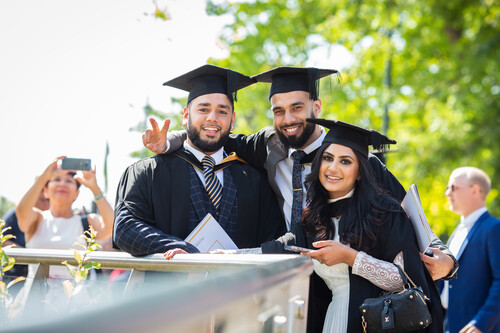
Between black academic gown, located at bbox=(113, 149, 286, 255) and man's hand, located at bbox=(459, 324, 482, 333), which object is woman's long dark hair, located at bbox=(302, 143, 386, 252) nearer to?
black academic gown, located at bbox=(113, 149, 286, 255)

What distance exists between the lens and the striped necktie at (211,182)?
3.38 m

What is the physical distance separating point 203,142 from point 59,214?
181cm

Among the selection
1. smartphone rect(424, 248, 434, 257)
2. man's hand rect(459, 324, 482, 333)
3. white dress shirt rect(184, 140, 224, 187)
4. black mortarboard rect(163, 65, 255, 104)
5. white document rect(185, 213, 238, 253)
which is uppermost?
black mortarboard rect(163, 65, 255, 104)

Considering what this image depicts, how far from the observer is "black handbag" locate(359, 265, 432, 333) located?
2490 mm

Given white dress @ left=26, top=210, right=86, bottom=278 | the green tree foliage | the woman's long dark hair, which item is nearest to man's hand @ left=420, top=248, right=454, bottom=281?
the woman's long dark hair

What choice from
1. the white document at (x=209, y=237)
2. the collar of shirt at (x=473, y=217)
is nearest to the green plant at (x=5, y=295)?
the white document at (x=209, y=237)

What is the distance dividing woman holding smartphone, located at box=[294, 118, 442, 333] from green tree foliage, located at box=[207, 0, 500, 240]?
254 inches

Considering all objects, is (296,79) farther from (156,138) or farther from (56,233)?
(56,233)

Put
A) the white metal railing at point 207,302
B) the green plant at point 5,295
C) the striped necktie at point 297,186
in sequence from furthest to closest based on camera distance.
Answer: the striped necktie at point 297,186 < the green plant at point 5,295 < the white metal railing at point 207,302

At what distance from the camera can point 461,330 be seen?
4.77 m

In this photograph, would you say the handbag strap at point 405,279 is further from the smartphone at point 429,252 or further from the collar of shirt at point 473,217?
the collar of shirt at point 473,217

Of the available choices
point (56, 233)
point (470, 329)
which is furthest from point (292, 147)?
point (470, 329)

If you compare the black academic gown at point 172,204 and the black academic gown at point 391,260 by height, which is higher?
the black academic gown at point 172,204

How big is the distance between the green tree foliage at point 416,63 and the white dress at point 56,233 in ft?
19.4
